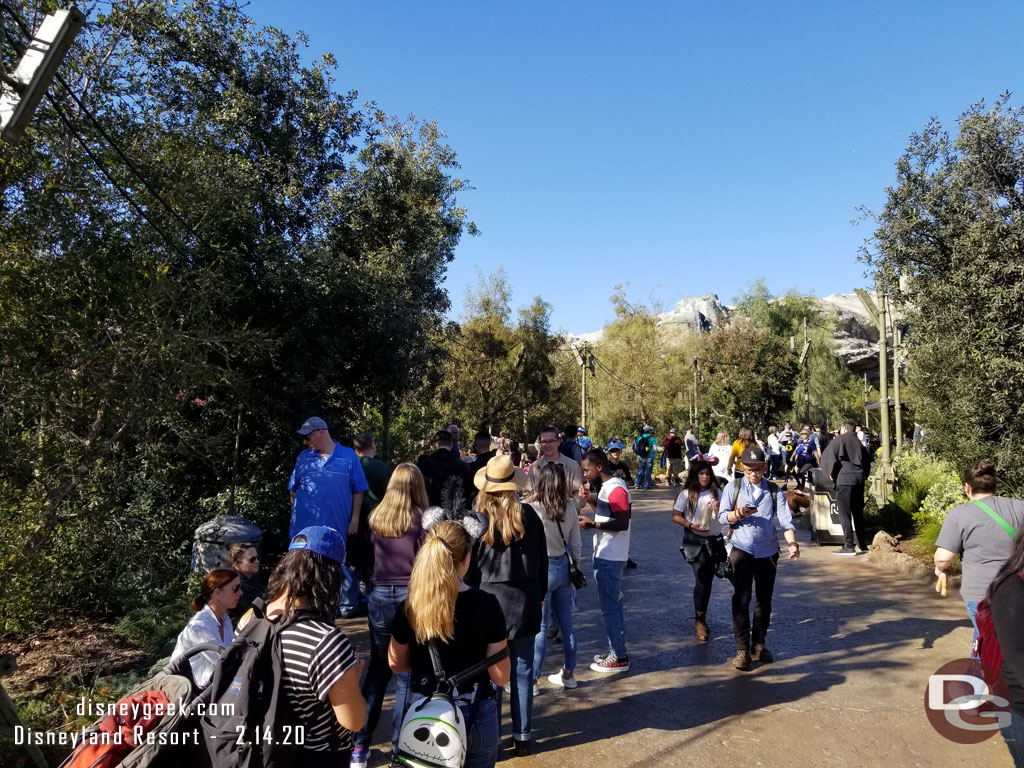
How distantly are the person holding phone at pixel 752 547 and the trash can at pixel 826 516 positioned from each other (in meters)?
5.60

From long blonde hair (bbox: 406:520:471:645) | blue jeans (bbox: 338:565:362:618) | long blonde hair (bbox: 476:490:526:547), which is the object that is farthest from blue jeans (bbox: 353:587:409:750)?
blue jeans (bbox: 338:565:362:618)

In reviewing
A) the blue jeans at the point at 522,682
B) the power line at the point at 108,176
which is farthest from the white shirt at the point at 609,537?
the power line at the point at 108,176

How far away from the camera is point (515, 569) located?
4.07 metres

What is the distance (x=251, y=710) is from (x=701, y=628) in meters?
4.97

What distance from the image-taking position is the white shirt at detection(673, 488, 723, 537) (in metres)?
6.37

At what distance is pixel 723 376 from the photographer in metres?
30.8

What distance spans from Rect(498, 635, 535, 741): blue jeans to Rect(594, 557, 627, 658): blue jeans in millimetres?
1430

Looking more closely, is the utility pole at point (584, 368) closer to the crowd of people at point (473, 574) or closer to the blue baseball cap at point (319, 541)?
the crowd of people at point (473, 574)

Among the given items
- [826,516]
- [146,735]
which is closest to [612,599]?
[146,735]

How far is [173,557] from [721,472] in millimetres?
9134

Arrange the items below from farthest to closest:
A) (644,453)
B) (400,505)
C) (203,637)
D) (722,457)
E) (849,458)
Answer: (644,453) → (722,457) → (849,458) → (400,505) → (203,637)

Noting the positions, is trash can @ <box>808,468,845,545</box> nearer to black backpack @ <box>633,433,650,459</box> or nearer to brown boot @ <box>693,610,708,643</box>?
brown boot @ <box>693,610,708,643</box>

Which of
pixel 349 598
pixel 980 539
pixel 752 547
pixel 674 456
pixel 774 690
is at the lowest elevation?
pixel 349 598

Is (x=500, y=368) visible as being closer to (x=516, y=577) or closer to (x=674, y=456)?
(x=674, y=456)
